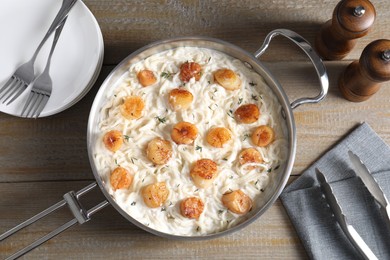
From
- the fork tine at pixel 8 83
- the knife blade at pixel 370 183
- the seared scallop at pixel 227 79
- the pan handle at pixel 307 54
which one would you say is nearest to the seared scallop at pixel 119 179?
the seared scallop at pixel 227 79

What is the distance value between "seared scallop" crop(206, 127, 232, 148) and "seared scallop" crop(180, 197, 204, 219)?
30cm

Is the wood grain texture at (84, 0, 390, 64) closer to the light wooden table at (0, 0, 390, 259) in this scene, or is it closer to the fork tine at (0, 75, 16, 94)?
the light wooden table at (0, 0, 390, 259)

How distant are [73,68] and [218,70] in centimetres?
82

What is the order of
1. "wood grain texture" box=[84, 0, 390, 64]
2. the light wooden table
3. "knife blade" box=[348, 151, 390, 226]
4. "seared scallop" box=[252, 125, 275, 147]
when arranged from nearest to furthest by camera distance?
"seared scallop" box=[252, 125, 275, 147] < "knife blade" box=[348, 151, 390, 226] < the light wooden table < "wood grain texture" box=[84, 0, 390, 64]

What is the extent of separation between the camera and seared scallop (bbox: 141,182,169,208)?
2.65 m

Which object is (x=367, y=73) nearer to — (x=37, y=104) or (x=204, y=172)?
(x=204, y=172)

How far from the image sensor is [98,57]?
2910mm

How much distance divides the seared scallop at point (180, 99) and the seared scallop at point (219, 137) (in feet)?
0.68

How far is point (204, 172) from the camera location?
2680mm

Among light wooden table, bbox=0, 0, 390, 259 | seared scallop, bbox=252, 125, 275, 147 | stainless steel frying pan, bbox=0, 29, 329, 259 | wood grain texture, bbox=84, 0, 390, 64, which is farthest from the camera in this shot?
wood grain texture, bbox=84, 0, 390, 64

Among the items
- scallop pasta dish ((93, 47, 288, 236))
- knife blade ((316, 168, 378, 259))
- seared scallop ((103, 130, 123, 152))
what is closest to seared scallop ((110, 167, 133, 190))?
scallop pasta dish ((93, 47, 288, 236))

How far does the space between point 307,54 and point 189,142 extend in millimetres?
787

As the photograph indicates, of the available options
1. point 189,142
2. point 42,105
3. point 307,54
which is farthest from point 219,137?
point 42,105

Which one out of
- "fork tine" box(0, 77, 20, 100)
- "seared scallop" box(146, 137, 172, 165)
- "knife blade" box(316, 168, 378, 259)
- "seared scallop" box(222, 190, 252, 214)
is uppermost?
"fork tine" box(0, 77, 20, 100)
